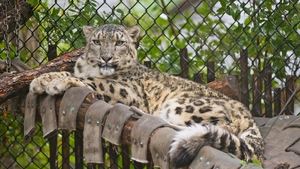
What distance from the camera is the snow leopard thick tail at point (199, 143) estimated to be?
251cm

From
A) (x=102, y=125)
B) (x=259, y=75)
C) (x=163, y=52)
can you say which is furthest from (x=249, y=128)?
(x=163, y=52)

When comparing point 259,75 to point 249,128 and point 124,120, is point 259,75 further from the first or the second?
point 124,120

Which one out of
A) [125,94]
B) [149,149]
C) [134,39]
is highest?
[134,39]

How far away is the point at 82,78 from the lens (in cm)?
383

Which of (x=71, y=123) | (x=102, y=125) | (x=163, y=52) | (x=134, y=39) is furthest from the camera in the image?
(x=163, y=52)

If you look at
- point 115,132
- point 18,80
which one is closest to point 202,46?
point 18,80

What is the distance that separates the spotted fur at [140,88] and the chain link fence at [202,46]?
0.27m

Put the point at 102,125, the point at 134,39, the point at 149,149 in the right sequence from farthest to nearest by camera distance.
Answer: the point at 134,39 < the point at 102,125 < the point at 149,149

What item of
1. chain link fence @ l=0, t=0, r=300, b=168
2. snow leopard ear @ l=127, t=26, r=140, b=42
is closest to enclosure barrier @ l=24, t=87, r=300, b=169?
chain link fence @ l=0, t=0, r=300, b=168

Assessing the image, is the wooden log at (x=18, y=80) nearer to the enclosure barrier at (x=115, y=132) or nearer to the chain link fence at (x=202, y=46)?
the enclosure barrier at (x=115, y=132)

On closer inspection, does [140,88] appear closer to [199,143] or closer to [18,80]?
[18,80]

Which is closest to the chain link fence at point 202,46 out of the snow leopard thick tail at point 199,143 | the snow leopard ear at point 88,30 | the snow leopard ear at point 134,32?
the snow leopard ear at point 134,32

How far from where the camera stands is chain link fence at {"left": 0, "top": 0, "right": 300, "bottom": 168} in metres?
4.19

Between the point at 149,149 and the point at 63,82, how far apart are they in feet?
2.70
